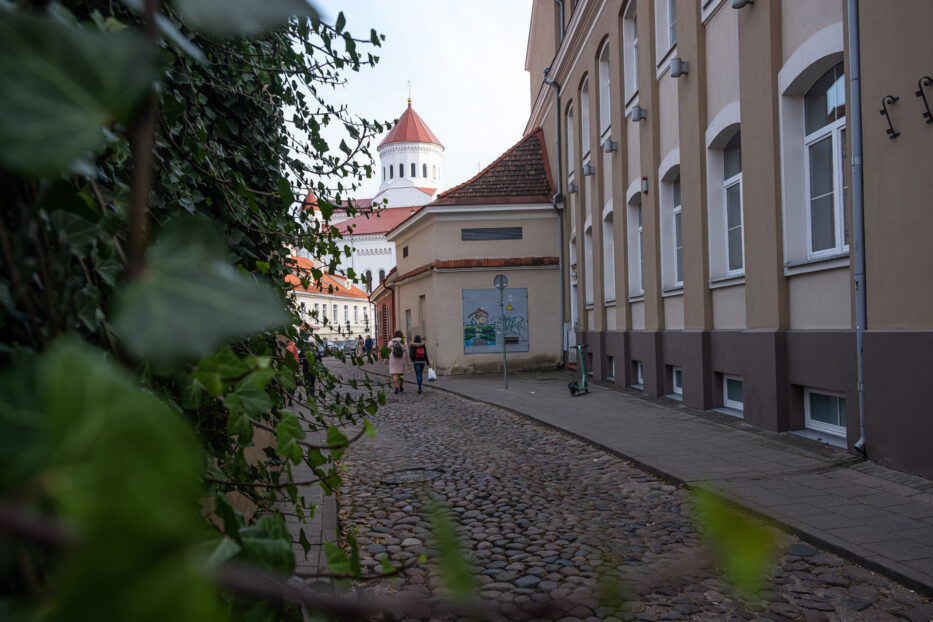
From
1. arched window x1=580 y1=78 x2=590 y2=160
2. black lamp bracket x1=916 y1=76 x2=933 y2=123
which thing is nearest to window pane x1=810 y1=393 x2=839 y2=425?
black lamp bracket x1=916 y1=76 x2=933 y2=123

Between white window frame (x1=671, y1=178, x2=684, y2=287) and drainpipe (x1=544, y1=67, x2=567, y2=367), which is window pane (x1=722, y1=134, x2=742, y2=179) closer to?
white window frame (x1=671, y1=178, x2=684, y2=287)

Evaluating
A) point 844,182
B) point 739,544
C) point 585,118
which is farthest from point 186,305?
point 585,118

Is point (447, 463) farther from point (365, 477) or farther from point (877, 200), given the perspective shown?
point (877, 200)

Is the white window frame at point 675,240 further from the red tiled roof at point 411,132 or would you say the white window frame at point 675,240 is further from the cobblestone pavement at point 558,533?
the red tiled roof at point 411,132

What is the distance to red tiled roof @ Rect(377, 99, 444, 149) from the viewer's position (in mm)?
87125

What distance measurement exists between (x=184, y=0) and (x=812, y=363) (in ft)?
27.0

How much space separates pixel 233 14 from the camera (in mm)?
427

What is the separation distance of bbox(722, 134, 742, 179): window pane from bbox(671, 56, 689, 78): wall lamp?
1472 millimetres

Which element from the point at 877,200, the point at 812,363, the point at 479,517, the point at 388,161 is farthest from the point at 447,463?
the point at 388,161

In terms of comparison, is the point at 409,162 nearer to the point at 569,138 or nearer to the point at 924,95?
the point at 569,138

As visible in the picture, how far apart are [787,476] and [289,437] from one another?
244 inches

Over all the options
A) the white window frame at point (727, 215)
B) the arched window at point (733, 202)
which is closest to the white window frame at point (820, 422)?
the white window frame at point (727, 215)

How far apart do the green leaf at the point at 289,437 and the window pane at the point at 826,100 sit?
7.88 meters

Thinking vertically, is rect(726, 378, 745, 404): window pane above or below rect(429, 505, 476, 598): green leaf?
below
